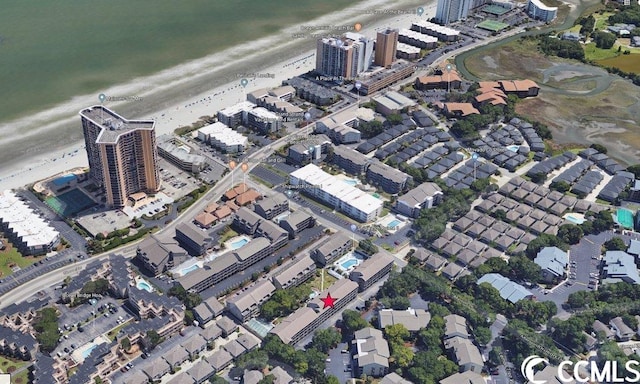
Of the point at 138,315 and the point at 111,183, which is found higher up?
the point at 111,183

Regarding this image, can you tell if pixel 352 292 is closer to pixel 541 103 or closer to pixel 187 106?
pixel 187 106

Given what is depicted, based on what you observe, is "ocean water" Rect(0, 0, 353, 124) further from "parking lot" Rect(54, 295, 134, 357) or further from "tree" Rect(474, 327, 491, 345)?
"tree" Rect(474, 327, 491, 345)

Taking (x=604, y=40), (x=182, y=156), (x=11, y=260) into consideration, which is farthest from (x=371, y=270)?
(x=604, y=40)

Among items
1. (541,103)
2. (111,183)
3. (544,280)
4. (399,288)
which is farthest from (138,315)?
(541,103)

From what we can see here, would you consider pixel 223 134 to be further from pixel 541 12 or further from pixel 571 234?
pixel 541 12

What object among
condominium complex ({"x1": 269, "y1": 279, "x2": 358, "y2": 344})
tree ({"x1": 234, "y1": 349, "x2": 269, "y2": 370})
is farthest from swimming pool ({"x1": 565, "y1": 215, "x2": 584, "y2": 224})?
tree ({"x1": 234, "y1": 349, "x2": 269, "y2": 370})

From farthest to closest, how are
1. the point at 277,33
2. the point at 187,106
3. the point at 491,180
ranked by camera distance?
the point at 277,33, the point at 187,106, the point at 491,180

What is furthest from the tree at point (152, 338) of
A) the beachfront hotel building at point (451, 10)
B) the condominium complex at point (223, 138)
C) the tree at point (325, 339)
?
the beachfront hotel building at point (451, 10)
